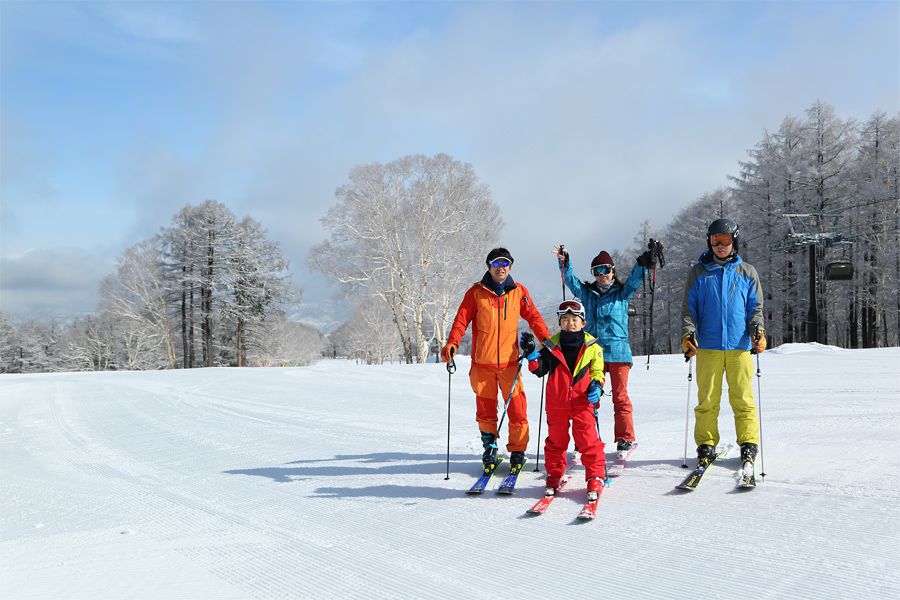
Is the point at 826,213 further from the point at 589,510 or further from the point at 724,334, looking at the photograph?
the point at 589,510

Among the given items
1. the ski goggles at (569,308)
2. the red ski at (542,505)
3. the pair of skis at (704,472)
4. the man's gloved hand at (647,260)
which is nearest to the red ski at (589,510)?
the red ski at (542,505)

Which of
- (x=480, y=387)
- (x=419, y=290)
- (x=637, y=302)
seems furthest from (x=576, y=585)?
(x=637, y=302)

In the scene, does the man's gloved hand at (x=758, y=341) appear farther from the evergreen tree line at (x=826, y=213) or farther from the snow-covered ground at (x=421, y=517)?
the evergreen tree line at (x=826, y=213)

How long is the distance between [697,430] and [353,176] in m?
20.6

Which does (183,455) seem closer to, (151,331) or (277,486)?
(277,486)

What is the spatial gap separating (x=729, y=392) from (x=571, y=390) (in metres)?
1.25

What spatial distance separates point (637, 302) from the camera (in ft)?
139

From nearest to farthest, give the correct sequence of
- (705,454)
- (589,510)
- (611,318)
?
(589,510) < (705,454) < (611,318)

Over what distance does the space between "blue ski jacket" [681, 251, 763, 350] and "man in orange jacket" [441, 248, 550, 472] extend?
122 centimetres

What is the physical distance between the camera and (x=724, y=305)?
418cm

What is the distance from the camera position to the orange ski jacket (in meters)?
4.54

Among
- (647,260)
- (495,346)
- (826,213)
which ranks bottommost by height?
(495,346)

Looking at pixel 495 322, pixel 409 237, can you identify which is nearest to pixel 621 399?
pixel 495 322

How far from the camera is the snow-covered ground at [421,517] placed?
270 centimetres
